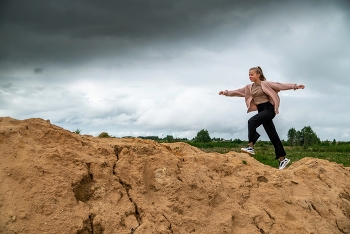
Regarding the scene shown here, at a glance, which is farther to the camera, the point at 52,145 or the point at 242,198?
the point at 242,198

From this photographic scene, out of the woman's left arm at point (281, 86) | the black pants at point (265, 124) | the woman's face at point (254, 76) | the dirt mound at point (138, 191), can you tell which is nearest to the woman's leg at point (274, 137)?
the black pants at point (265, 124)

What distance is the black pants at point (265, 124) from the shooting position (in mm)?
7371

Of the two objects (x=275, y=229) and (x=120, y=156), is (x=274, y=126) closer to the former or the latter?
(x=275, y=229)

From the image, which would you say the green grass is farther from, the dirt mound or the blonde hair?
the dirt mound

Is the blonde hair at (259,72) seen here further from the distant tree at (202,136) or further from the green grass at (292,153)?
the distant tree at (202,136)

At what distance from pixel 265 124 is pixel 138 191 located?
412 centimetres

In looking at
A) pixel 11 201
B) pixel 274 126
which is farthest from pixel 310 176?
pixel 11 201

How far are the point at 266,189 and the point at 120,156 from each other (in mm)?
2139

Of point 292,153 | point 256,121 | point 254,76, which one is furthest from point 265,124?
point 292,153

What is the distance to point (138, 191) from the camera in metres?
4.27

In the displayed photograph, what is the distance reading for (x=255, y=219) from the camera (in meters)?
4.69

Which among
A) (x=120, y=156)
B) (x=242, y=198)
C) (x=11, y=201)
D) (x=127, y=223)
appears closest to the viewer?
(x=11, y=201)

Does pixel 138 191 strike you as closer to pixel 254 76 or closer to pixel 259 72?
pixel 254 76

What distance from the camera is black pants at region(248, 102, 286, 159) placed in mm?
7371
